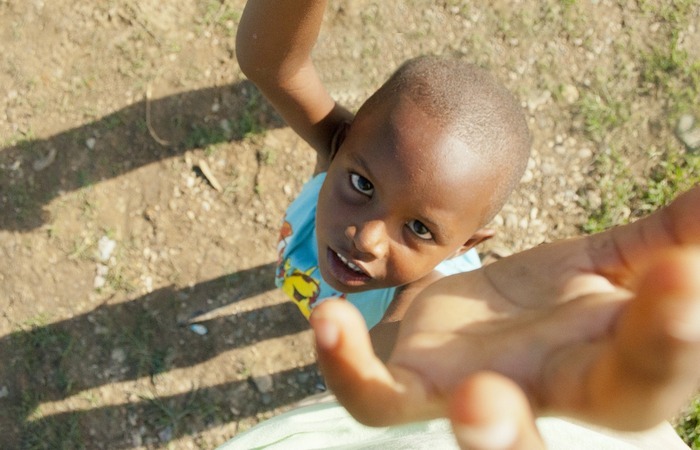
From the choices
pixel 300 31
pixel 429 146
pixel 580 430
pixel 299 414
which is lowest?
pixel 299 414

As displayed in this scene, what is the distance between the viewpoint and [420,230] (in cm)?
148

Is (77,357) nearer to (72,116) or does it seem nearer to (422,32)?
(72,116)

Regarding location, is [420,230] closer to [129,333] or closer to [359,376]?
[359,376]

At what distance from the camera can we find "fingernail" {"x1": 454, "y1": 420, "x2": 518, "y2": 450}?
0.54 meters

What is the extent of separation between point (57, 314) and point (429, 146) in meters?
1.90

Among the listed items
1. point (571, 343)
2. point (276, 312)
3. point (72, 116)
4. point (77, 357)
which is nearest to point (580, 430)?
point (571, 343)

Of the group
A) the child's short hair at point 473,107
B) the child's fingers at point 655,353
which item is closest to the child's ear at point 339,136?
the child's short hair at point 473,107

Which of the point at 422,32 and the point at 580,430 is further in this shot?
the point at 422,32

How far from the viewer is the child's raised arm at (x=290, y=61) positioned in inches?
49.1

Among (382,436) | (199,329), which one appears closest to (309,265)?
(382,436)

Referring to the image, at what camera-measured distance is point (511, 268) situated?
995 mm

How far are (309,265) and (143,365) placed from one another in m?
1.05

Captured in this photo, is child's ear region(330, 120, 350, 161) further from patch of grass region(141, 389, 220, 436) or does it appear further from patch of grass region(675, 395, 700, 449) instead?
patch of grass region(675, 395, 700, 449)

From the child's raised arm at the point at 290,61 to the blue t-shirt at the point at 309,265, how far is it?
218 mm
